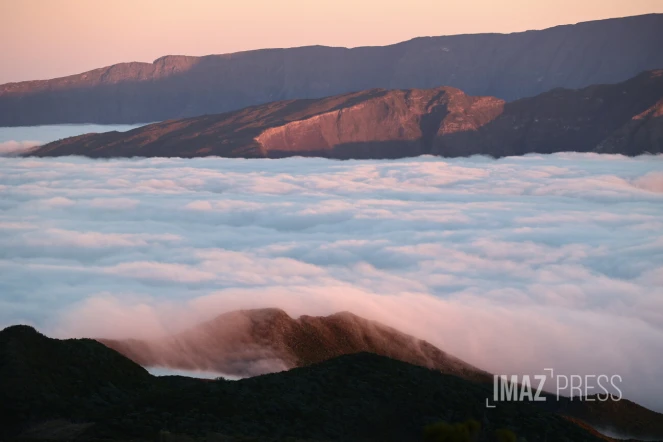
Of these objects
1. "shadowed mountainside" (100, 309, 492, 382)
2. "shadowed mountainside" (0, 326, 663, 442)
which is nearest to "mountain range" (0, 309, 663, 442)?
"shadowed mountainside" (0, 326, 663, 442)

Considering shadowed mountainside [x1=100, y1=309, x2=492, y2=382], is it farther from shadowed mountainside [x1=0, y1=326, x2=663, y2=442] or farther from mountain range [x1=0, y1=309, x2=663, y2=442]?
mountain range [x1=0, y1=309, x2=663, y2=442]

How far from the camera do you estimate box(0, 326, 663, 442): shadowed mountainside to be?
102 ft

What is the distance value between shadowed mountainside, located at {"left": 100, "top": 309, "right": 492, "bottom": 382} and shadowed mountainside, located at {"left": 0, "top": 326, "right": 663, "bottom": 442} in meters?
25.3

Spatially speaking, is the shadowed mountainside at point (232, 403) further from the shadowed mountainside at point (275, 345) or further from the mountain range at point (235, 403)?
the shadowed mountainside at point (275, 345)

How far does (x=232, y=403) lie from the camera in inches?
1367

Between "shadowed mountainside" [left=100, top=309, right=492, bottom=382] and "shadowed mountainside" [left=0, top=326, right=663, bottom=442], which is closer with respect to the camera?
"shadowed mountainside" [left=0, top=326, right=663, bottom=442]

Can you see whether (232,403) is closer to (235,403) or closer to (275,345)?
(235,403)

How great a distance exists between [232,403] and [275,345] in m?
35.9

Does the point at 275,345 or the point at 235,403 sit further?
the point at 275,345

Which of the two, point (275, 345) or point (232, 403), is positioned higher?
point (232, 403)

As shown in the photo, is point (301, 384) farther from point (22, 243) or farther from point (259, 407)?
point (22, 243)

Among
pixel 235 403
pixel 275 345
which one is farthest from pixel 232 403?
pixel 275 345

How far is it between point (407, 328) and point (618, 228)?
62.3 m

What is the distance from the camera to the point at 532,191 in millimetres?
172500
